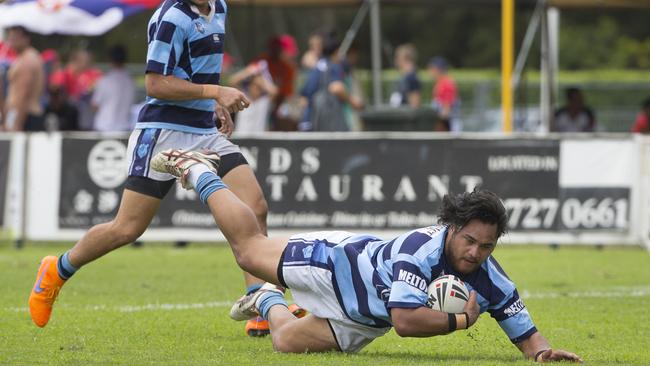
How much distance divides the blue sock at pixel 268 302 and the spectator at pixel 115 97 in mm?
10987

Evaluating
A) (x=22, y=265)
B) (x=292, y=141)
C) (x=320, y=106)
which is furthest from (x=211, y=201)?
(x=320, y=106)

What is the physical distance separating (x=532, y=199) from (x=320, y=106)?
137 inches

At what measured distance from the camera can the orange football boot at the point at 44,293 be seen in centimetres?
796

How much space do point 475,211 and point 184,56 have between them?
2201mm

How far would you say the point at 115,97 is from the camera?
18.4m

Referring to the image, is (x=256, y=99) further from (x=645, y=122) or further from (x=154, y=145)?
(x=154, y=145)

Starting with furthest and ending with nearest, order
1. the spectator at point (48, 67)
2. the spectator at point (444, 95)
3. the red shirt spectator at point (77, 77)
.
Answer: the spectator at point (444, 95) → the red shirt spectator at point (77, 77) → the spectator at point (48, 67)

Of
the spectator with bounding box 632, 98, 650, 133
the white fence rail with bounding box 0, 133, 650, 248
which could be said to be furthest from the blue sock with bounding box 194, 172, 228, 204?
the spectator with bounding box 632, 98, 650, 133

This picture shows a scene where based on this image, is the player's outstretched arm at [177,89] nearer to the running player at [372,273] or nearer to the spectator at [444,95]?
the running player at [372,273]

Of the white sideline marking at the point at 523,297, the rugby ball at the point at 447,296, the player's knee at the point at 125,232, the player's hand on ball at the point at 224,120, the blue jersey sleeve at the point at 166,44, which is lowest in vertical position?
the white sideline marking at the point at 523,297

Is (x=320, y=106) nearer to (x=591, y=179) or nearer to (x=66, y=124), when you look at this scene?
(x=591, y=179)

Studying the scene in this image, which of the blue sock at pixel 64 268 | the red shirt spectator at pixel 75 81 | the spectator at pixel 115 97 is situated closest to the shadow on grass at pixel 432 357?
the blue sock at pixel 64 268

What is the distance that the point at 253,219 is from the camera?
7.31 m

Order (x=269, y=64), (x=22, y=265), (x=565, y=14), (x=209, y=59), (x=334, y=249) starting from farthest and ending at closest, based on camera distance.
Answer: (x=565, y=14), (x=269, y=64), (x=22, y=265), (x=209, y=59), (x=334, y=249)
